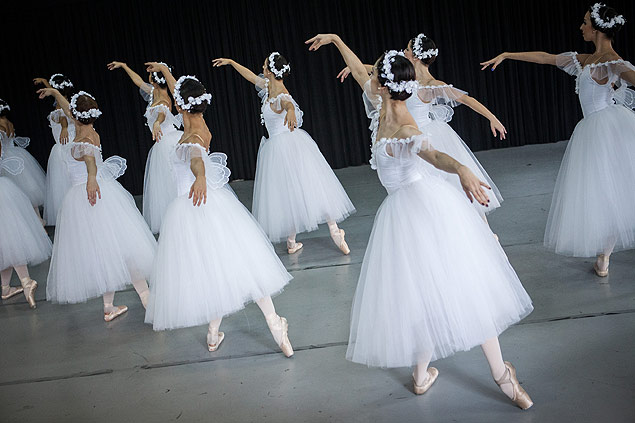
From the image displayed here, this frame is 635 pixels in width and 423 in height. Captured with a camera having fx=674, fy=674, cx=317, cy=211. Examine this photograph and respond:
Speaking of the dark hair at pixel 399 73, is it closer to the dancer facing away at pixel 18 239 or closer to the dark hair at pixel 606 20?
the dark hair at pixel 606 20

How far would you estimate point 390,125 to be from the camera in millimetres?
2777

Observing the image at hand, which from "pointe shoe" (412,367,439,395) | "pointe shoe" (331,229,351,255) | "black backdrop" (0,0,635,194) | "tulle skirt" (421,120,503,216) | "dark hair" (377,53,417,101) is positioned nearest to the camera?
"dark hair" (377,53,417,101)

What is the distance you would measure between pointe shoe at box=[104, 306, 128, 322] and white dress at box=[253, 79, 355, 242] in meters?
1.28

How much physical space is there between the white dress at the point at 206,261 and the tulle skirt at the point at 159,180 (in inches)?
98.1

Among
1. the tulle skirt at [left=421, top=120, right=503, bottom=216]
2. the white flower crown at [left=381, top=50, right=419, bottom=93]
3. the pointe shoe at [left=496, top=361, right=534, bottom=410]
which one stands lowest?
the pointe shoe at [left=496, top=361, right=534, bottom=410]

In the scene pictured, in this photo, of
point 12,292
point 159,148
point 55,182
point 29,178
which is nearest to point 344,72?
point 159,148

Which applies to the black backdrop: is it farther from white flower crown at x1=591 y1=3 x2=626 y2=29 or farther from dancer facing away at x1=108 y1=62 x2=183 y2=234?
white flower crown at x1=591 y1=3 x2=626 y2=29

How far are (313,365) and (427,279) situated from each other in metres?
0.95

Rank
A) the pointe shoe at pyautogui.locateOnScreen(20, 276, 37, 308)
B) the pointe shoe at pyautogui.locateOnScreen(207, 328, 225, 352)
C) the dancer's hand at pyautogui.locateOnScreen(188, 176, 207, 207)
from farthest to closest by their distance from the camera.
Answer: the pointe shoe at pyautogui.locateOnScreen(20, 276, 37, 308) < the pointe shoe at pyautogui.locateOnScreen(207, 328, 225, 352) < the dancer's hand at pyautogui.locateOnScreen(188, 176, 207, 207)

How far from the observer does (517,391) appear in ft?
8.53

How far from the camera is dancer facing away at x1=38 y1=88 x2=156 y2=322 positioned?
4188mm

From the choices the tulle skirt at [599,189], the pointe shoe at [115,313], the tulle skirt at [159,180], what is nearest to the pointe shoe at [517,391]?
the tulle skirt at [599,189]

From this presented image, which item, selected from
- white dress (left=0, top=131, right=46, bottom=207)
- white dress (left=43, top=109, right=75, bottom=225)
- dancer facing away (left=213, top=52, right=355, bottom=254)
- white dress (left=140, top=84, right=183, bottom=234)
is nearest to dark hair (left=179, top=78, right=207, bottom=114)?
dancer facing away (left=213, top=52, right=355, bottom=254)

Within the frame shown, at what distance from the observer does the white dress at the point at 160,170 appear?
604 cm
